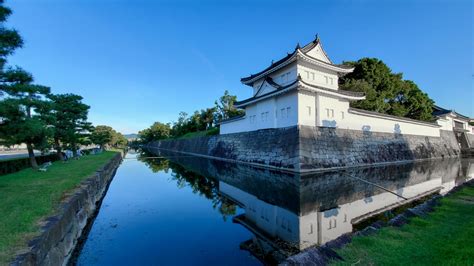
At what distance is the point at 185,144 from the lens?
36906 millimetres

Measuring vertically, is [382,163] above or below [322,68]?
below

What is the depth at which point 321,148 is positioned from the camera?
14.0 metres

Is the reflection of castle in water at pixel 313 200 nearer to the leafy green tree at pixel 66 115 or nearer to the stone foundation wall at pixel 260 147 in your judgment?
the stone foundation wall at pixel 260 147

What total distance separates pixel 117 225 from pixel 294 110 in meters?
11.2

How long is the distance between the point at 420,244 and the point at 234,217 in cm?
399

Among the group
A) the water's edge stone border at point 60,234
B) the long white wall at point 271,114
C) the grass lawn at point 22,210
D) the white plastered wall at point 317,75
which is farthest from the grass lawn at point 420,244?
the white plastered wall at point 317,75

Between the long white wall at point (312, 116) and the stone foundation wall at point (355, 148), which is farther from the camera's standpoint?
the long white wall at point (312, 116)

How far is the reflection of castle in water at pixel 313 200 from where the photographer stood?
5023mm

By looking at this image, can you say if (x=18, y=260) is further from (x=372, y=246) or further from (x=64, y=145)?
(x=64, y=145)

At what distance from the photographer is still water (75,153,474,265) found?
164 inches

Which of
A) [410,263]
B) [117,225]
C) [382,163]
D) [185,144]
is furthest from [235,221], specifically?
[185,144]

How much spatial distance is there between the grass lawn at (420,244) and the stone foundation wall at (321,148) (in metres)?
8.40

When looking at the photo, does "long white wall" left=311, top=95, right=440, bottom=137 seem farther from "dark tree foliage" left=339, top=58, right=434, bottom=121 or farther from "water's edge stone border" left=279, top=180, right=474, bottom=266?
"water's edge stone border" left=279, top=180, right=474, bottom=266

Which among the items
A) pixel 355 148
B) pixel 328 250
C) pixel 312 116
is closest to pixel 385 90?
pixel 355 148
